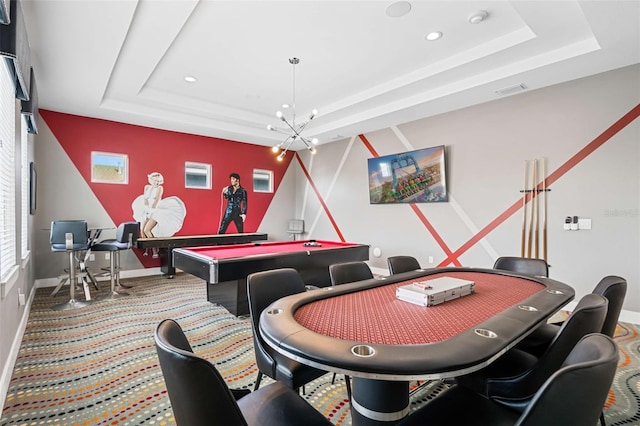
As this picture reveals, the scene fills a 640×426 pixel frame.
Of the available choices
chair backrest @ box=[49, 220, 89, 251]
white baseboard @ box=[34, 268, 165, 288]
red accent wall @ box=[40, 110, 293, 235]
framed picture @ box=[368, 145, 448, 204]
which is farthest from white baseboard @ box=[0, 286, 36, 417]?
framed picture @ box=[368, 145, 448, 204]

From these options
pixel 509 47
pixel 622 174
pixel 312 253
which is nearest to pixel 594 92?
pixel 622 174

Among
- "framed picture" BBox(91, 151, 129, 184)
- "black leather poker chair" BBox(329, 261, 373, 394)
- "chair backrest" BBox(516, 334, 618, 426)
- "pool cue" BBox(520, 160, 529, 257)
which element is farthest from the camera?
"framed picture" BBox(91, 151, 129, 184)

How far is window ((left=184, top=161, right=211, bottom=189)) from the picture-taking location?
677cm

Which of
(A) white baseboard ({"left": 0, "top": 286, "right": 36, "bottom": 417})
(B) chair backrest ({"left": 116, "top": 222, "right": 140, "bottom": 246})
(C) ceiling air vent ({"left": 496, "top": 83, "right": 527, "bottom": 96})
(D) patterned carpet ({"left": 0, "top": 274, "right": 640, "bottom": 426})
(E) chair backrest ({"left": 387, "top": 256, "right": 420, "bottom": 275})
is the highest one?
(C) ceiling air vent ({"left": 496, "top": 83, "right": 527, "bottom": 96})

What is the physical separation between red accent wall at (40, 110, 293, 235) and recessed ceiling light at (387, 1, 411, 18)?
4990 millimetres

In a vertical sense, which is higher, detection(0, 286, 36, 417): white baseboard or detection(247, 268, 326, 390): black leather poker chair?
detection(247, 268, 326, 390): black leather poker chair

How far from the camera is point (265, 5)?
2.99m

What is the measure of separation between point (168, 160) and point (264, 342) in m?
5.65

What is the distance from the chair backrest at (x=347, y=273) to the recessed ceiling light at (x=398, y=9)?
2.39 meters

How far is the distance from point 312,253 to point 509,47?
3242 millimetres

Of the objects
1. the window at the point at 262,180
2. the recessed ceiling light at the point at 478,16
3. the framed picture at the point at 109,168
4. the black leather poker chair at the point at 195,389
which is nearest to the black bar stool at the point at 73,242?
the framed picture at the point at 109,168

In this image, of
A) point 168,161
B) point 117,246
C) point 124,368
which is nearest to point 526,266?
point 124,368

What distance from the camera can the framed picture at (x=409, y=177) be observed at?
546 centimetres

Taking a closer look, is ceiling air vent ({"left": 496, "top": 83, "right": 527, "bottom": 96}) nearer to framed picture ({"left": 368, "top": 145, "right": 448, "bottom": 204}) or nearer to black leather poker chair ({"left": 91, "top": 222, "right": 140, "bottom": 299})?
framed picture ({"left": 368, "top": 145, "right": 448, "bottom": 204})
